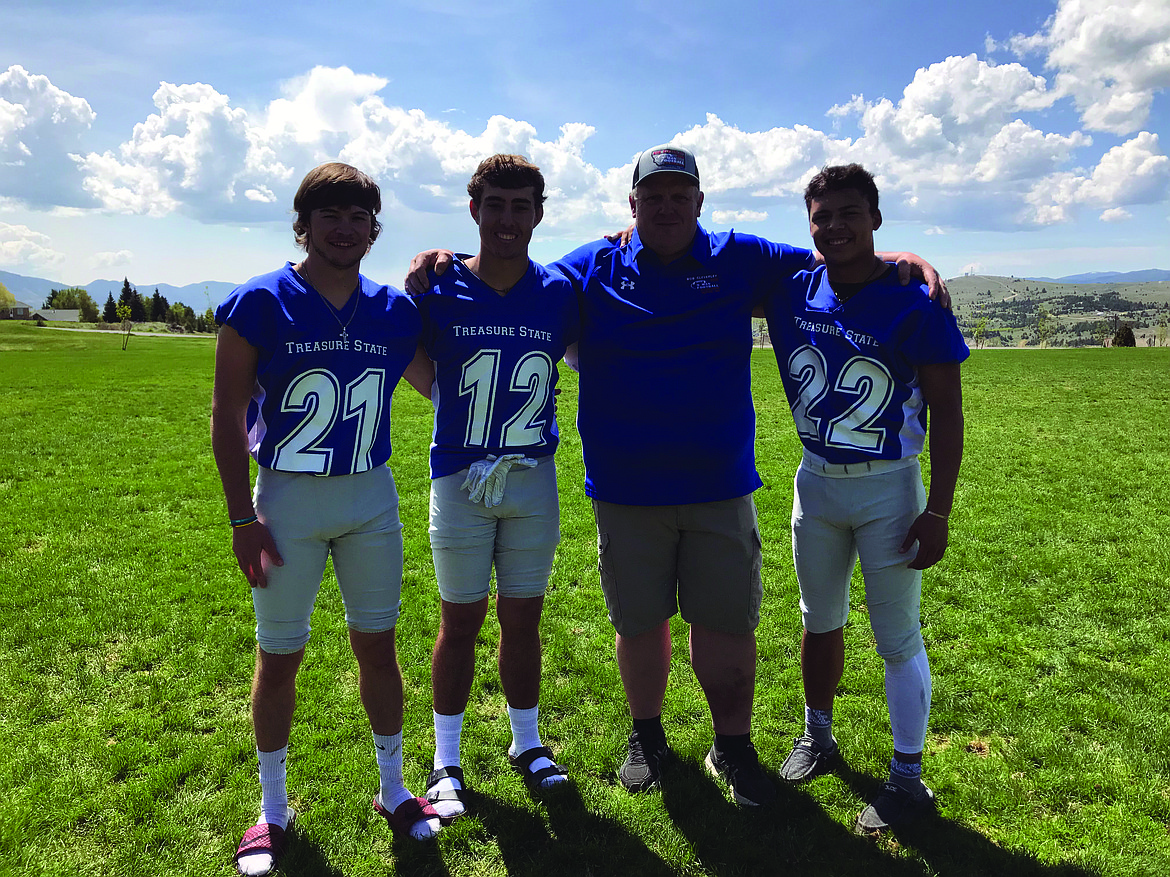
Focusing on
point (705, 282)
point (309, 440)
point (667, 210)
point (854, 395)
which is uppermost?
point (667, 210)

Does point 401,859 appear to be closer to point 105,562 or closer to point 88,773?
point 88,773

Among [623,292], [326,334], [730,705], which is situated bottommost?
[730,705]

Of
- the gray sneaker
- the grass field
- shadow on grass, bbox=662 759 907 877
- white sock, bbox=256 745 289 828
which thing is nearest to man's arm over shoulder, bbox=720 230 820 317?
the gray sneaker

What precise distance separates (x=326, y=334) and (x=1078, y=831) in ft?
13.3

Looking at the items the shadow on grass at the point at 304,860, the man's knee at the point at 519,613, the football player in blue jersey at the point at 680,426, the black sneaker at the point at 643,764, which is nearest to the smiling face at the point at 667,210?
the football player in blue jersey at the point at 680,426

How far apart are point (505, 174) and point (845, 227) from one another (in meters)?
1.55

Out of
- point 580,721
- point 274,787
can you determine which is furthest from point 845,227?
point 274,787

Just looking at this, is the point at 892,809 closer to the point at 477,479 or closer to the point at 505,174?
the point at 477,479

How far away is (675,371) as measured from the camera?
3129 millimetres

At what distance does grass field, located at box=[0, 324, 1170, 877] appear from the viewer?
302 cm

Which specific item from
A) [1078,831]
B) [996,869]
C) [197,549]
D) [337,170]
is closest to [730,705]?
[996,869]

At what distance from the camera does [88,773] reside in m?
3.57

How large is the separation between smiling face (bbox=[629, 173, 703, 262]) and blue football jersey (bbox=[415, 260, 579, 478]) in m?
0.53

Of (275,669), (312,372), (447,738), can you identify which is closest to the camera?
(312,372)
